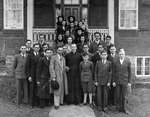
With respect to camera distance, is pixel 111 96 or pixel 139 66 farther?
pixel 139 66

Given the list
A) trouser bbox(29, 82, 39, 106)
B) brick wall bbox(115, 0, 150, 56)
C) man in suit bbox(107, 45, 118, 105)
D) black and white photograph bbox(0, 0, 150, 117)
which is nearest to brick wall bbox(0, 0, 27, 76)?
black and white photograph bbox(0, 0, 150, 117)

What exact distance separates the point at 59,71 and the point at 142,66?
5.97 m

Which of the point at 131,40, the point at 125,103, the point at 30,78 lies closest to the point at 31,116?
the point at 30,78

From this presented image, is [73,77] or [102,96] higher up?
[73,77]

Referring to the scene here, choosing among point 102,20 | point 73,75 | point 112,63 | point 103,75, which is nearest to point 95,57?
point 112,63

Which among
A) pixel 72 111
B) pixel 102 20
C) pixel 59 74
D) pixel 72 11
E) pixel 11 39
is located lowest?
pixel 72 111

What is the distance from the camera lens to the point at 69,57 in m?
13.8

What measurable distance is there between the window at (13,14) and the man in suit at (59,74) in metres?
5.26

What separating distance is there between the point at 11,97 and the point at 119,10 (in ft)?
21.5

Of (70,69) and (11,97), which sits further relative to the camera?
(11,97)

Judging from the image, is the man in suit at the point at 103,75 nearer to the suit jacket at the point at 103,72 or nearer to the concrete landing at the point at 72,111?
the suit jacket at the point at 103,72

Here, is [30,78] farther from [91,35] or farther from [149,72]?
[149,72]

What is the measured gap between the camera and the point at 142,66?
1841cm

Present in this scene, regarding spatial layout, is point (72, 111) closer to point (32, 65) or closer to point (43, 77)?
point (43, 77)
